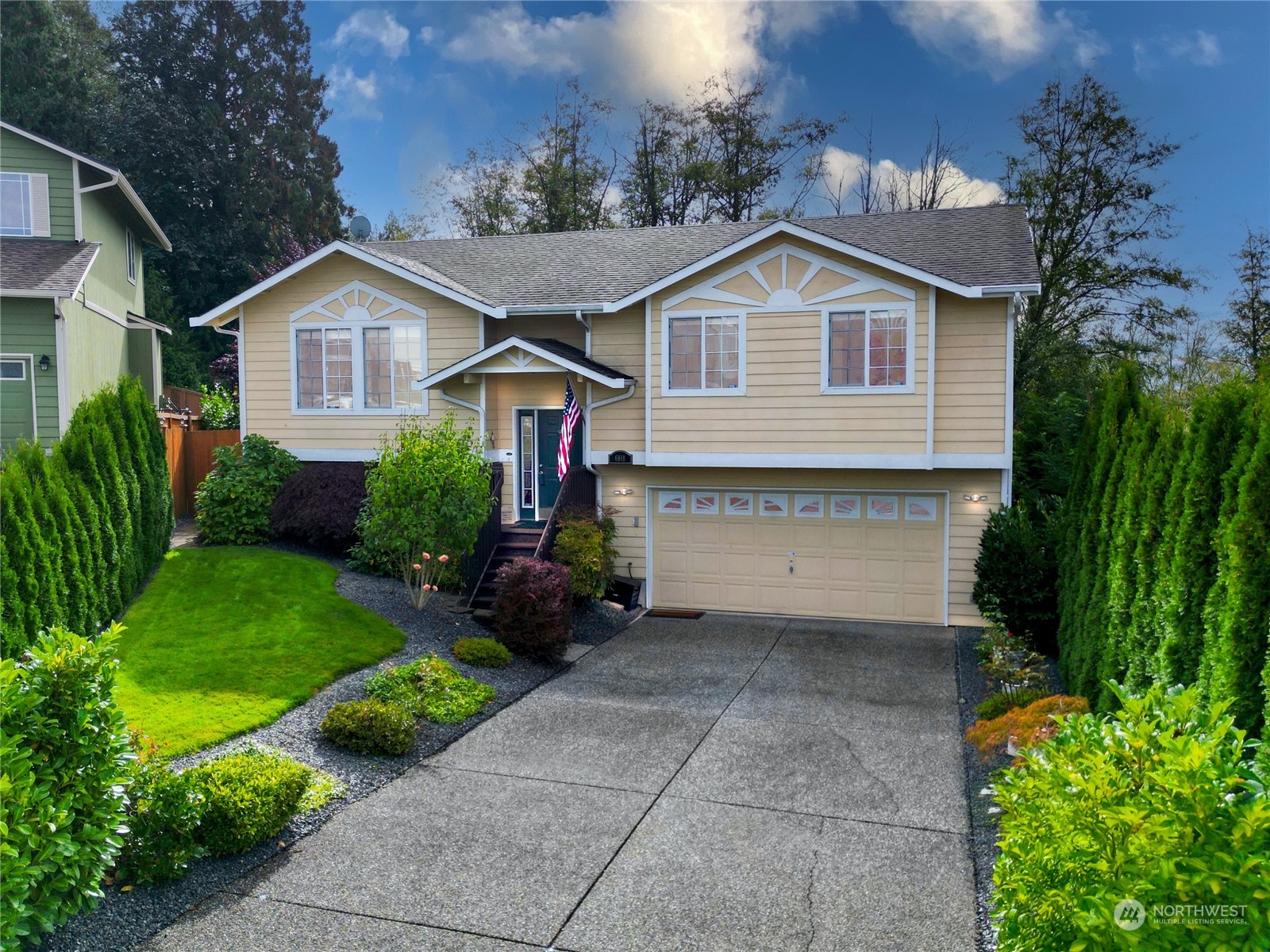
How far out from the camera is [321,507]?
49.3 ft

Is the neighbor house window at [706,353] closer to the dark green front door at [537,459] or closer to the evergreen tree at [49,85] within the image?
the dark green front door at [537,459]

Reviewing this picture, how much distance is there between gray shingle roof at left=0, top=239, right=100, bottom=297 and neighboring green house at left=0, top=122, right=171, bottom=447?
0.02 meters

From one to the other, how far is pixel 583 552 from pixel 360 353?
6.07 metres

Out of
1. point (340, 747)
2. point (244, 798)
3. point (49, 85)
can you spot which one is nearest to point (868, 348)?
point (340, 747)

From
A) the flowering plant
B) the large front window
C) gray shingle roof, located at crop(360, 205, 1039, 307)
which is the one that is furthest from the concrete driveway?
the large front window

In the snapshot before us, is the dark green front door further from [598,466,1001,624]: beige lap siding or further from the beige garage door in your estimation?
the beige garage door

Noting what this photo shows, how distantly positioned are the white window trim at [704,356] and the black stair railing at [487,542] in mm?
3277

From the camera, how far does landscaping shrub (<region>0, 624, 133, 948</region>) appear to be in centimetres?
448

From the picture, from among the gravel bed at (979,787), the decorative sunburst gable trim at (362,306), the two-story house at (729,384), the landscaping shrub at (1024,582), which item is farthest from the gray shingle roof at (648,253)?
the gravel bed at (979,787)

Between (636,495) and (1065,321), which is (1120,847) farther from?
(1065,321)

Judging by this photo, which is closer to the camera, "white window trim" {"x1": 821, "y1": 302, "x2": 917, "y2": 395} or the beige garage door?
"white window trim" {"x1": 821, "y1": 302, "x2": 917, "y2": 395}

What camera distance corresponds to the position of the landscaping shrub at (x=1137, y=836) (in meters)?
3.05

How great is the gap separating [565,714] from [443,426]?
18.2ft

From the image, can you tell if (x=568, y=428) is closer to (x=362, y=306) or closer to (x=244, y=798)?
(x=362, y=306)
